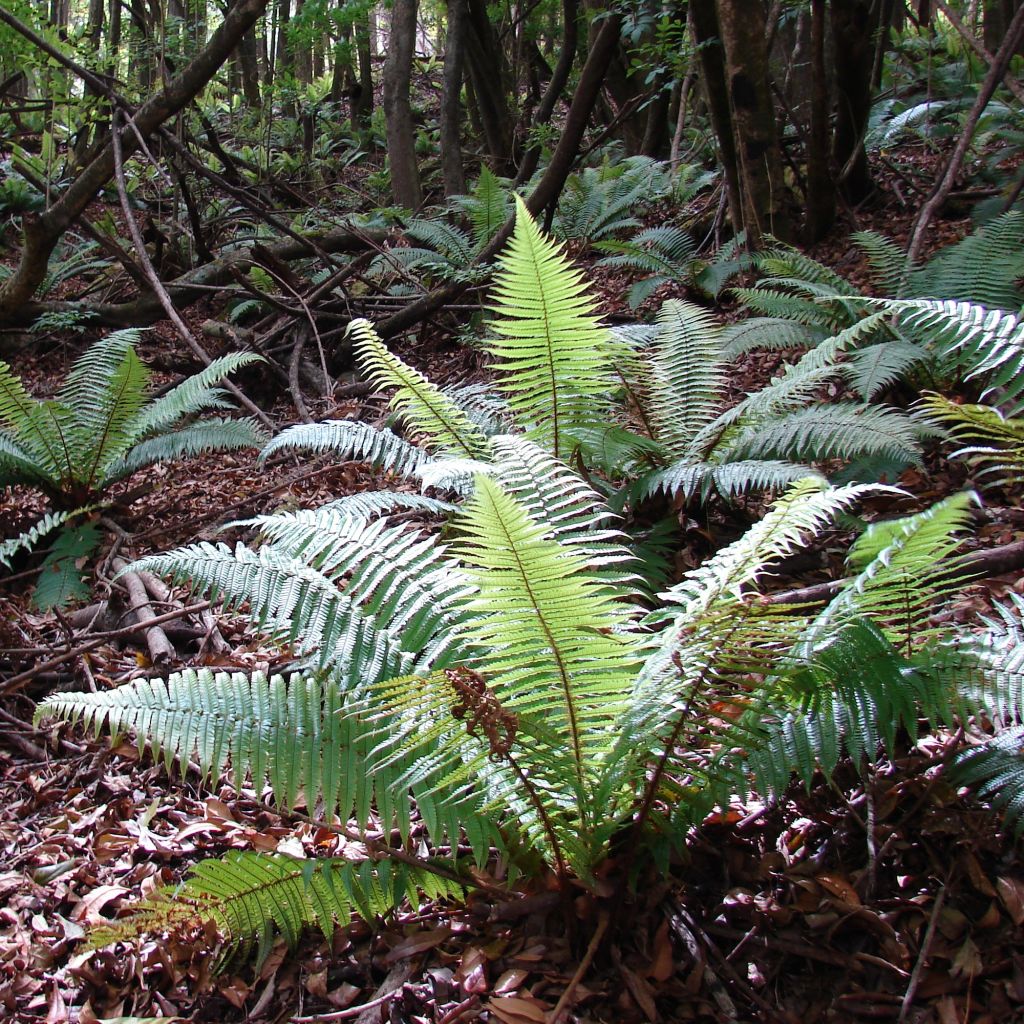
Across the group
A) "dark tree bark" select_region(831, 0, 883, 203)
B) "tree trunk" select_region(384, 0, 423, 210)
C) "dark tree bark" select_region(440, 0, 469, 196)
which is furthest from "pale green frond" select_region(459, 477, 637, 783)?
"dark tree bark" select_region(440, 0, 469, 196)

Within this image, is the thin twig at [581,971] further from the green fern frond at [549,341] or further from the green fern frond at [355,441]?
the green fern frond at [355,441]

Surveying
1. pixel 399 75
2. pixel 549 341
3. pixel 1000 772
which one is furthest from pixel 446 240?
pixel 1000 772

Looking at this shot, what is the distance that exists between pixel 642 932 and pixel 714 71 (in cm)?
477

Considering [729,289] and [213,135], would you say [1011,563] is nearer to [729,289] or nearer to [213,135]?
[729,289]

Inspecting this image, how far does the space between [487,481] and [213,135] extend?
501 centimetres

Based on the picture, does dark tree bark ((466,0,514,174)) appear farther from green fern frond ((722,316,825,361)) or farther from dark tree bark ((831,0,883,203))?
green fern frond ((722,316,825,361))

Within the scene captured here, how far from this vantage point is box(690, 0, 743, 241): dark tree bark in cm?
476

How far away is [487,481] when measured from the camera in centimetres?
118

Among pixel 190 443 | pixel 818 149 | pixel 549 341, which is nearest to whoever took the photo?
pixel 549 341

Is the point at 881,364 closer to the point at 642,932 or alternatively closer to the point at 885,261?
the point at 885,261

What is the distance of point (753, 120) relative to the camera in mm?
4457

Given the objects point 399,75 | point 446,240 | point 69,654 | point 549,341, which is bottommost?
point 69,654

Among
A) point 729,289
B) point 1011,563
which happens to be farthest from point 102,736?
point 729,289

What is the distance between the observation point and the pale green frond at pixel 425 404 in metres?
2.54
